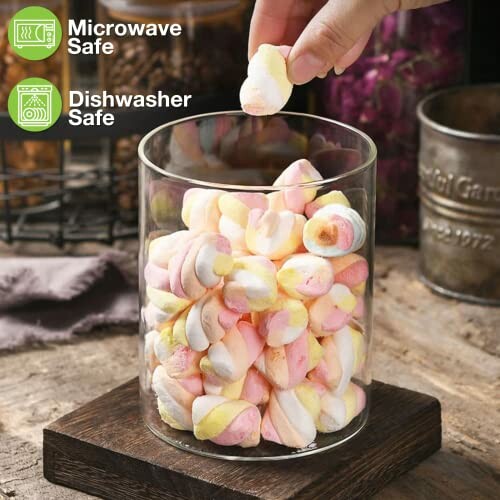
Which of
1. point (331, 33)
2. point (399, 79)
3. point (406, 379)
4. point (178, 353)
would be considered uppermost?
point (331, 33)

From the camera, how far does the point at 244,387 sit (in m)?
0.78

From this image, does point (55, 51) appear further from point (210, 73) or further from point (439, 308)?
point (439, 308)

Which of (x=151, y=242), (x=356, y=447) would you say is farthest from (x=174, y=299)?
(x=356, y=447)

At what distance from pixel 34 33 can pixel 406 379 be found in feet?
1.50

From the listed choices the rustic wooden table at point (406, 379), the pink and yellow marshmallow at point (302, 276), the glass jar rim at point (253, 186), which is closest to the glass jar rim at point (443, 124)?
the rustic wooden table at point (406, 379)

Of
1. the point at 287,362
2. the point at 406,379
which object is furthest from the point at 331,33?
the point at 406,379

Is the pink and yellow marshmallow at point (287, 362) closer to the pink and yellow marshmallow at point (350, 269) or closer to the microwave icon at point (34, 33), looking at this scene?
the pink and yellow marshmallow at point (350, 269)

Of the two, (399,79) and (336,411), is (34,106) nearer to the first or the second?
(399,79)

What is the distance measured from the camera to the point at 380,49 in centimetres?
121

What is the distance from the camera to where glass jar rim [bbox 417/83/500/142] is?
110 cm

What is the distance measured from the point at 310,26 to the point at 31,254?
0.57 metres

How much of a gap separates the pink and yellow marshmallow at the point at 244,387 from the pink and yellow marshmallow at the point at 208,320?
0.09ft

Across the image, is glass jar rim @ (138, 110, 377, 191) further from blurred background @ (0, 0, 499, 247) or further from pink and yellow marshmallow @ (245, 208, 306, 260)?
blurred background @ (0, 0, 499, 247)

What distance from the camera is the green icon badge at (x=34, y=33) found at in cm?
110
